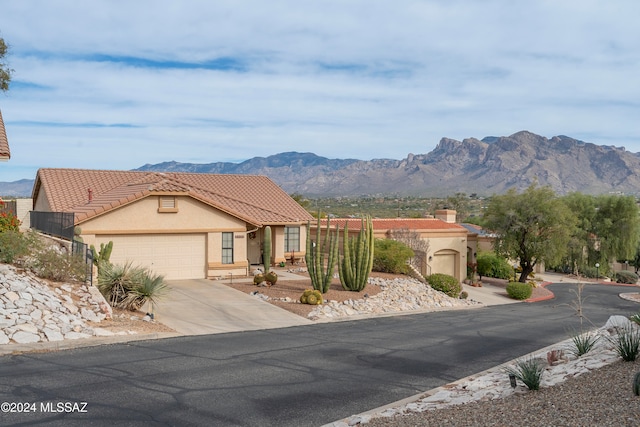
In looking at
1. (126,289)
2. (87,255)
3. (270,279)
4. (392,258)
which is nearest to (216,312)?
(126,289)

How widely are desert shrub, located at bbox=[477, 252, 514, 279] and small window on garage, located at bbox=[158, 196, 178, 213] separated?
2922cm

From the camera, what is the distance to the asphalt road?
33.7 feet

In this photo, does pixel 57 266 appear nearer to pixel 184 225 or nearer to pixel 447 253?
pixel 184 225

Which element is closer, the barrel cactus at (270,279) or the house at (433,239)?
the barrel cactus at (270,279)

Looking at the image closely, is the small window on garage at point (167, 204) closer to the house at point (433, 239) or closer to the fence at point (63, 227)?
the fence at point (63, 227)

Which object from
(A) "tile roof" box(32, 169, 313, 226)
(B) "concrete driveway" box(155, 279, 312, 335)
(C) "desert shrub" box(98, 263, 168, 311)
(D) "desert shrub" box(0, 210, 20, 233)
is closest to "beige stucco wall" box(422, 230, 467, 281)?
(A) "tile roof" box(32, 169, 313, 226)

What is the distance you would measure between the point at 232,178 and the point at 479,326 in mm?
23659

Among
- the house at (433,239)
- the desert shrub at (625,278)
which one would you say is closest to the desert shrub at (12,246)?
the house at (433,239)

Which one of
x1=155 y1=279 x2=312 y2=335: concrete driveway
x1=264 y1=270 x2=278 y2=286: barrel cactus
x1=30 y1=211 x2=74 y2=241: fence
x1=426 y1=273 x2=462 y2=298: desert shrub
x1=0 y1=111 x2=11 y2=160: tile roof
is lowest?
x1=426 y1=273 x2=462 y2=298: desert shrub

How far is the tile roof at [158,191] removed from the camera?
28844 millimetres

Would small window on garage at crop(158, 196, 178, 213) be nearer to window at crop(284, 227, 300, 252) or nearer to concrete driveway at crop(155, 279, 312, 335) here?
concrete driveway at crop(155, 279, 312, 335)

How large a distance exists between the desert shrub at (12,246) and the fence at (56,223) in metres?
6.10

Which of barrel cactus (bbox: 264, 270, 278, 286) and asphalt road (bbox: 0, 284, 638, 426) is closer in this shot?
asphalt road (bbox: 0, 284, 638, 426)

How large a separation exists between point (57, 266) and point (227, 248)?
11987 millimetres
